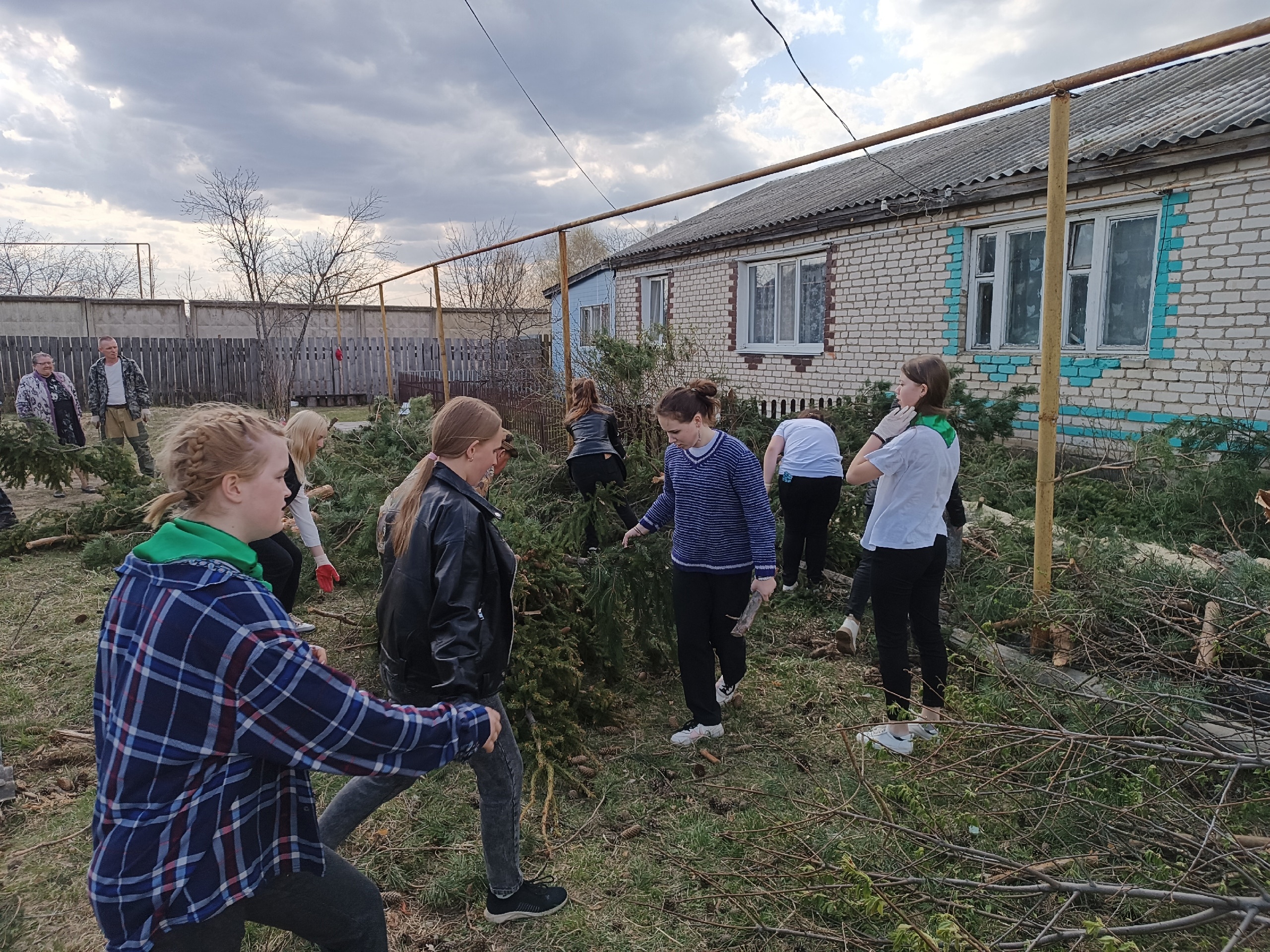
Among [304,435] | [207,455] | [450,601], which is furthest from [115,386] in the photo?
[207,455]

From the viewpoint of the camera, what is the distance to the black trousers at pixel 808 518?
5.54 meters

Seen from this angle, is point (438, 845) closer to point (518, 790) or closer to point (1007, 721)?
point (518, 790)

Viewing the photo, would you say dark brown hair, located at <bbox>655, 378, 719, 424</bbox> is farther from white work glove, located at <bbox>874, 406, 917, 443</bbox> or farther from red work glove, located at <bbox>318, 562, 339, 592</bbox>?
red work glove, located at <bbox>318, 562, 339, 592</bbox>

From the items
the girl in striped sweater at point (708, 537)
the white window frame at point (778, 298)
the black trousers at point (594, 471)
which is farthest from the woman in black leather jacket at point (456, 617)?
the white window frame at point (778, 298)

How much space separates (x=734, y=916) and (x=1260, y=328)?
717 cm

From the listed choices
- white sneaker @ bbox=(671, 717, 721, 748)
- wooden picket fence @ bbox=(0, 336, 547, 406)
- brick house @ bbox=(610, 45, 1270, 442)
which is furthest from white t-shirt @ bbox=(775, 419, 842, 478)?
wooden picket fence @ bbox=(0, 336, 547, 406)

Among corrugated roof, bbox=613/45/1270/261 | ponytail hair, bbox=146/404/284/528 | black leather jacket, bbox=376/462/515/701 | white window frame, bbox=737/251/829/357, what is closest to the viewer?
ponytail hair, bbox=146/404/284/528

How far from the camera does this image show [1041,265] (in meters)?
9.02

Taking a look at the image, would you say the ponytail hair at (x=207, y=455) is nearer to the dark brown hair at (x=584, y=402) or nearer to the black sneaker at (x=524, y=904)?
the black sneaker at (x=524, y=904)

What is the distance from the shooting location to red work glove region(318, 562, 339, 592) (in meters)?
5.23

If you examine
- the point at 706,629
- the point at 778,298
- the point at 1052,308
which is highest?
the point at 778,298

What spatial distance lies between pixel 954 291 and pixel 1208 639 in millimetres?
7313

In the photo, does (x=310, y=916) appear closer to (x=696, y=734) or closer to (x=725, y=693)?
(x=696, y=734)

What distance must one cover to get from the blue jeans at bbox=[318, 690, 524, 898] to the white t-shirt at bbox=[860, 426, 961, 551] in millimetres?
1865
